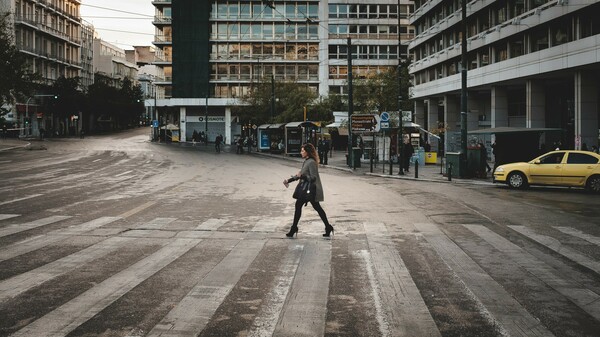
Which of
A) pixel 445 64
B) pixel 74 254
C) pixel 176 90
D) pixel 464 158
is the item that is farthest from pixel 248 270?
pixel 176 90

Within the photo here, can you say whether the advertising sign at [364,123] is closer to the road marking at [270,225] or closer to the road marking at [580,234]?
the road marking at [270,225]

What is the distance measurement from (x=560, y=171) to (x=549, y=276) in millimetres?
14725

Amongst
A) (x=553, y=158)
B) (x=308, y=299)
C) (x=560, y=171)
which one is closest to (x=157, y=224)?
(x=308, y=299)

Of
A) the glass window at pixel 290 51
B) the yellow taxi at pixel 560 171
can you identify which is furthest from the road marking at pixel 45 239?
the glass window at pixel 290 51

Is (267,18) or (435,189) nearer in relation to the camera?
(435,189)

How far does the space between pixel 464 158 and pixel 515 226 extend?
15443 mm

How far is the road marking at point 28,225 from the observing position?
35.9 ft

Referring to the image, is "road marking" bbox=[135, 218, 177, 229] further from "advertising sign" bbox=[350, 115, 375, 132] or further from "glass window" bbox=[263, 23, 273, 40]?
"glass window" bbox=[263, 23, 273, 40]

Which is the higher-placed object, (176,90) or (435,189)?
(176,90)

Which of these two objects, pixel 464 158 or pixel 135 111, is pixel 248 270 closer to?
pixel 464 158

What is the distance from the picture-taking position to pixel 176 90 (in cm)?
8750

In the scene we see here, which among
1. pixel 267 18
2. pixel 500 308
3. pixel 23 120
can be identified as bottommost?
pixel 500 308

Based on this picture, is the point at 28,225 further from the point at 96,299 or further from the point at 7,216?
the point at 96,299

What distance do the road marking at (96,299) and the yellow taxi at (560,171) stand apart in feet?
53.0
